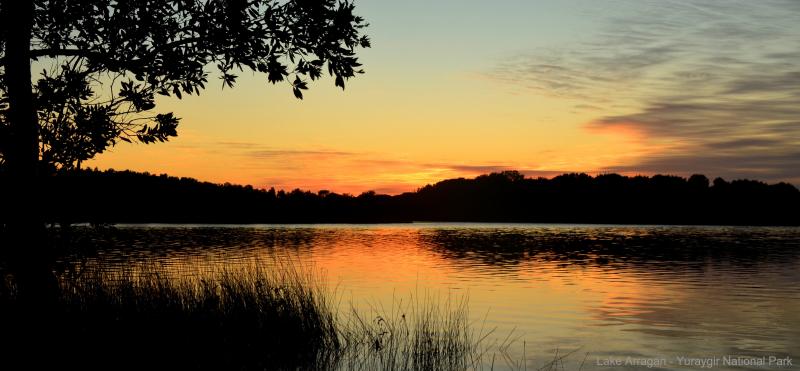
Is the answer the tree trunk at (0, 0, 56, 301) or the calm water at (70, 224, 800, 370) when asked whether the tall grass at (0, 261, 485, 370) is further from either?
the calm water at (70, 224, 800, 370)

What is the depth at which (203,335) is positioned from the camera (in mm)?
14570

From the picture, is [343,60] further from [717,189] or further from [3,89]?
[717,189]

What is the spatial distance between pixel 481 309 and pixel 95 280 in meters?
13.2

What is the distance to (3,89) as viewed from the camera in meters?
13.0

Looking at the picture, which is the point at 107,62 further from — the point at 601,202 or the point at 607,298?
the point at 601,202

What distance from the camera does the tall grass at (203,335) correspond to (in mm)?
12102

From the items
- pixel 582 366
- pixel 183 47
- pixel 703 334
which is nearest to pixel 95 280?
pixel 183 47

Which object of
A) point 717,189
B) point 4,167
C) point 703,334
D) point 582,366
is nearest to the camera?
point 4,167

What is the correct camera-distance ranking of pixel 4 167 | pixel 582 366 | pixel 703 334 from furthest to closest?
pixel 703 334
pixel 582 366
pixel 4 167

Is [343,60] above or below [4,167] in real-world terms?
above

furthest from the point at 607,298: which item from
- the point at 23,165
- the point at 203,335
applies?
the point at 23,165

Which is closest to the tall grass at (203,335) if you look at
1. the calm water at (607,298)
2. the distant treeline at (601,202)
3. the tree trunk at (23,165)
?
the tree trunk at (23,165)

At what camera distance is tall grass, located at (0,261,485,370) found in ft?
39.7

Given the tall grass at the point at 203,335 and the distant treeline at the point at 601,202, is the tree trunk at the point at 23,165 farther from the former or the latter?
the distant treeline at the point at 601,202
